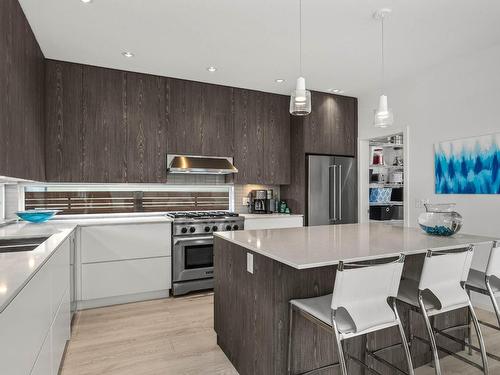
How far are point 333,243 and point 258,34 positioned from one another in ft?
6.73

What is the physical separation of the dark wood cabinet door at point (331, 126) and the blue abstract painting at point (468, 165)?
139 centimetres

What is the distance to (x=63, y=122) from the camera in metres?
3.52

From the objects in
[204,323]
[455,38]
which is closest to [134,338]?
[204,323]

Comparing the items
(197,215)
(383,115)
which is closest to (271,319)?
(383,115)

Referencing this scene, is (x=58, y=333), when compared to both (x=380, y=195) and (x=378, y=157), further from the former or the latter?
(x=378, y=157)

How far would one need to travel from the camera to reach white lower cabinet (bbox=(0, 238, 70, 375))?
103cm

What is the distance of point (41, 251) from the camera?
173cm

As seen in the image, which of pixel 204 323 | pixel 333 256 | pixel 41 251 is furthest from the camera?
pixel 204 323

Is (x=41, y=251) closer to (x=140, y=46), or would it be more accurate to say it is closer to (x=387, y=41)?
(x=140, y=46)

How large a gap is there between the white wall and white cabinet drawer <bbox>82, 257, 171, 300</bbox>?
3.16 m

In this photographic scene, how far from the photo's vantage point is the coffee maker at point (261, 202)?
4719mm

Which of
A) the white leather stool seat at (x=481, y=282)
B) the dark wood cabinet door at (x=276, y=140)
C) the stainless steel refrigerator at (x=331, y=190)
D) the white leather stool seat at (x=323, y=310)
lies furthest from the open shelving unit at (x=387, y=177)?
the white leather stool seat at (x=323, y=310)

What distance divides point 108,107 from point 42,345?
2880mm

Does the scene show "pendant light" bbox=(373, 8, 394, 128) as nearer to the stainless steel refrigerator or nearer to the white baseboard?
the stainless steel refrigerator
